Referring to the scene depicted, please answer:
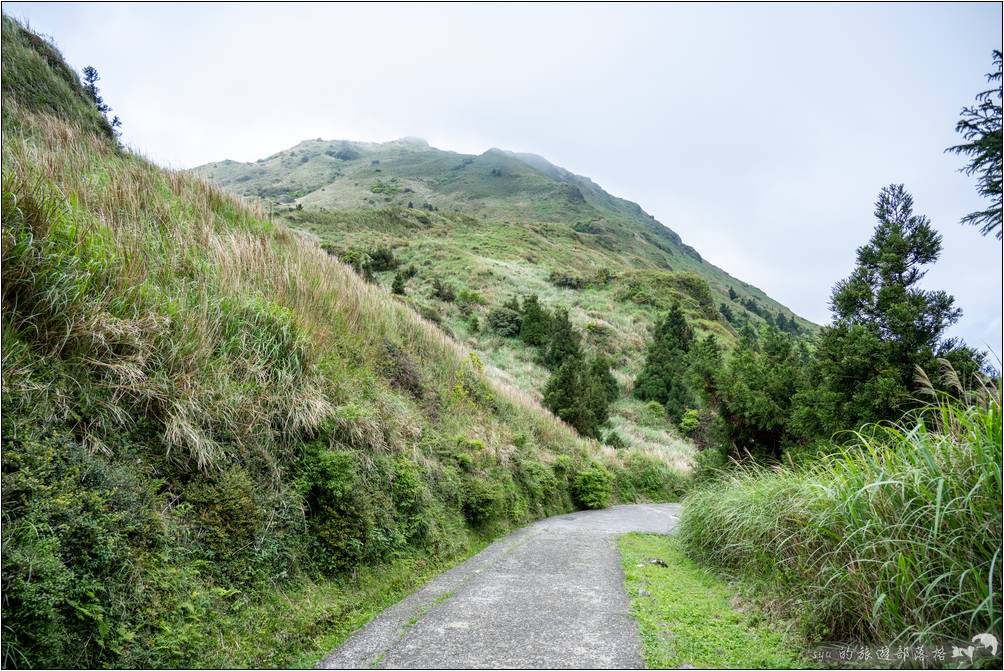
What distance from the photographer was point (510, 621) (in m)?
4.26

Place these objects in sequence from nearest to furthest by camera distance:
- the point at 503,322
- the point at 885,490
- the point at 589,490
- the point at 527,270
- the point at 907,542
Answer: the point at 907,542
the point at 885,490
the point at 589,490
the point at 503,322
the point at 527,270

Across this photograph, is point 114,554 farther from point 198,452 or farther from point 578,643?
point 578,643

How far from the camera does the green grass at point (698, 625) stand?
354 centimetres

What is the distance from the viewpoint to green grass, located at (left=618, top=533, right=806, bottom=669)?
354 cm

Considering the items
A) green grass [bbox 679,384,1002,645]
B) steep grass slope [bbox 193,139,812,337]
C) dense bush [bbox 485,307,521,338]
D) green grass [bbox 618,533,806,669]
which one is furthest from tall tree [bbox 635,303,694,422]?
steep grass slope [bbox 193,139,812,337]

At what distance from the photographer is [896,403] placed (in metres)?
8.40

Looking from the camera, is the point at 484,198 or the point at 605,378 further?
the point at 484,198

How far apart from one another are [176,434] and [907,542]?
15.7 feet

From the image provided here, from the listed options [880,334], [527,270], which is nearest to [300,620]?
[880,334]

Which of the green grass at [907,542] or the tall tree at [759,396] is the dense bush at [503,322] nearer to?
the tall tree at [759,396]

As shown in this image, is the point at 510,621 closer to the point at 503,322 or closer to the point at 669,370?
the point at 669,370

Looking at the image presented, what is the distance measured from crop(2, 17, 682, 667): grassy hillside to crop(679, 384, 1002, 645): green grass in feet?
11.7

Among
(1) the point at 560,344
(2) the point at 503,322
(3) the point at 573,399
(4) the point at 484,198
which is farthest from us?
(4) the point at 484,198

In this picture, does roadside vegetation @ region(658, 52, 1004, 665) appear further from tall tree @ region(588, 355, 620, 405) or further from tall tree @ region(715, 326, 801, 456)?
tall tree @ region(588, 355, 620, 405)
